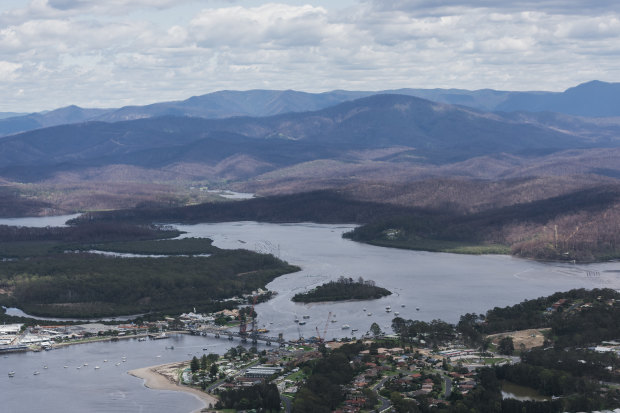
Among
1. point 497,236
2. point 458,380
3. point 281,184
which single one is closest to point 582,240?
point 497,236

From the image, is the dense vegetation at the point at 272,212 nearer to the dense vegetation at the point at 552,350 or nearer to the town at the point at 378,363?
the dense vegetation at the point at 552,350

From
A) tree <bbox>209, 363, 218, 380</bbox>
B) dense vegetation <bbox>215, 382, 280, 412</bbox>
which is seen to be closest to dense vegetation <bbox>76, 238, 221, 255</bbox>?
tree <bbox>209, 363, 218, 380</bbox>

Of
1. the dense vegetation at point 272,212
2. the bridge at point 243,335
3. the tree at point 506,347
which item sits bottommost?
the bridge at point 243,335

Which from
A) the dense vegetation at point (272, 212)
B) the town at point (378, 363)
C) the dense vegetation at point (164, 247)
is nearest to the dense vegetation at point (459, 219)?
the dense vegetation at point (272, 212)

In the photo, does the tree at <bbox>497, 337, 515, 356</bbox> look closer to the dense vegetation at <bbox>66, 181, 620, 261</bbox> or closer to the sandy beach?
the sandy beach

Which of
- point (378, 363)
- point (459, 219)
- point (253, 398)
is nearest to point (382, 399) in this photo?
point (253, 398)

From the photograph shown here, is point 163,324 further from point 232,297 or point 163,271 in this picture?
point 163,271
